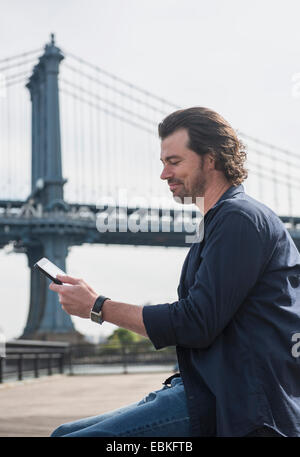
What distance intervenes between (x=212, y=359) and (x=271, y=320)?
0.15 metres

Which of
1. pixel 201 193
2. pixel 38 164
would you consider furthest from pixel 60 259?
pixel 201 193

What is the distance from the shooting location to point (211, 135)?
181 cm

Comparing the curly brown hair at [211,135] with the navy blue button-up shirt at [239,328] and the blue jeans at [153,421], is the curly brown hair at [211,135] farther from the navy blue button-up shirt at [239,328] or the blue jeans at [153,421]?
the blue jeans at [153,421]

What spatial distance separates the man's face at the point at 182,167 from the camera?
1821 millimetres

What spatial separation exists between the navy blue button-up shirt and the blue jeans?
0.03 metres

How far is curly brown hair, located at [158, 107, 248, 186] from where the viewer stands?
1.81m

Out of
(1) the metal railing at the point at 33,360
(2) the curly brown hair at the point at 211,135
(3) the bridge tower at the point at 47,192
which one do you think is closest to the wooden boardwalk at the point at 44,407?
(1) the metal railing at the point at 33,360

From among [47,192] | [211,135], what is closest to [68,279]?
[211,135]

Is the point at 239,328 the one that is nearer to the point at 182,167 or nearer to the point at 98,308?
the point at 98,308

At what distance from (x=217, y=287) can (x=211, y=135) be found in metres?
0.40

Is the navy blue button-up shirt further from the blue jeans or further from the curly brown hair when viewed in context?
the curly brown hair
